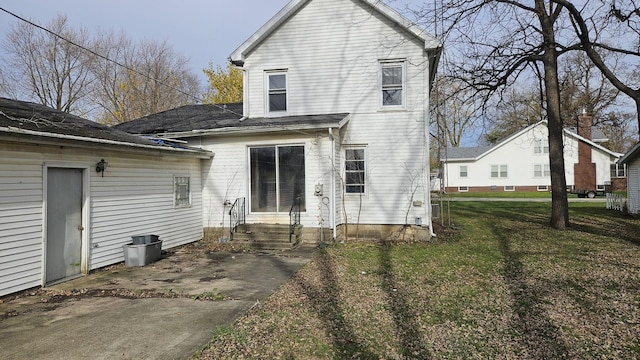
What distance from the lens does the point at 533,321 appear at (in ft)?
16.0

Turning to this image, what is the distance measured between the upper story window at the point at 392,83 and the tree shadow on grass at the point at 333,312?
6147 mm

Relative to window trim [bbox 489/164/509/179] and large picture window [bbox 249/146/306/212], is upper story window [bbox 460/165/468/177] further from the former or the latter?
large picture window [bbox 249/146/306/212]

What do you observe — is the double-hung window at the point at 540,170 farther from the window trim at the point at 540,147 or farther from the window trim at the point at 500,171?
the window trim at the point at 500,171

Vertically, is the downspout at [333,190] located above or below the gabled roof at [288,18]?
below

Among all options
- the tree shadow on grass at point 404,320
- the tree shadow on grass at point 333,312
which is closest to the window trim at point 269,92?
the tree shadow on grass at point 333,312

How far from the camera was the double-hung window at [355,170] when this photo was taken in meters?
11.7

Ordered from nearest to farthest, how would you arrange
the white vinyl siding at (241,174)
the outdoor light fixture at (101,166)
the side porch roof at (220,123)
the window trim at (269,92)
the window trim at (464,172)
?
the outdoor light fixture at (101,166)
the side porch roof at (220,123)
the white vinyl siding at (241,174)
the window trim at (269,92)
the window trim at (464,172)

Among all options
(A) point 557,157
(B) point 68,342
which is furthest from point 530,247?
(B) point 68,342

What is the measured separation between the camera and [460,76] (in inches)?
499

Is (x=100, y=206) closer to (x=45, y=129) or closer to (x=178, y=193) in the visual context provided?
(x=45, y=129)

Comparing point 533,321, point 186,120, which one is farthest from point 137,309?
point 186,120

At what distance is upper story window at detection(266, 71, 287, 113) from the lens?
12664mm

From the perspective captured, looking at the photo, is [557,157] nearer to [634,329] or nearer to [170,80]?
[634,329]

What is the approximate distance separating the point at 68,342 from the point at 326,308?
3.34m
